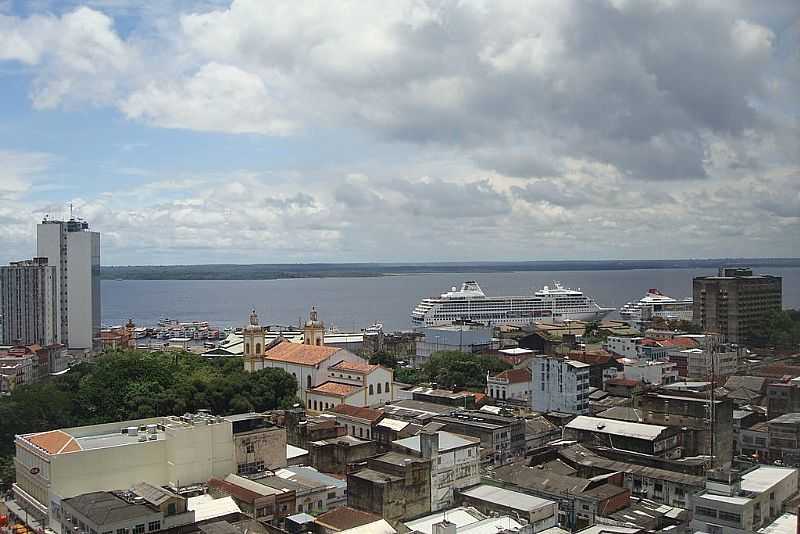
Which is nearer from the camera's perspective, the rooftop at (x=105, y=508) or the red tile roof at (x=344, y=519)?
the rooftop at (x=105, y=508)

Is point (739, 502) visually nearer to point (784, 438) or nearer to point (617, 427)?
point (617, 427)

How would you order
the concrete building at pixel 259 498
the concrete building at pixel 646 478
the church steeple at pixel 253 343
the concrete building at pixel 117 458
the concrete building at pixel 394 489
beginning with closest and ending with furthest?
1. the concrete building at pixel 259 498
2. the concrete building at pixel 394 489
3. the concrete building at pixel 117 458
4. the concrete building at pixel 646 478
5. the church steeple at pixel 253 343

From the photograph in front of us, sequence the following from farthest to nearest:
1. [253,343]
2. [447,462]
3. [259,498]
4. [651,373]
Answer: [253,343], [651,373], [447,462], [259,498]

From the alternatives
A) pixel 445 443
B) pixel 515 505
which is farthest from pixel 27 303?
pixel 515 505

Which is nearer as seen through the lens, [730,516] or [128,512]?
[730,516]

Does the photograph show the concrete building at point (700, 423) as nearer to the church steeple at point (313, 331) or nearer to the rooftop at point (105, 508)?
the rooftop at point (105, 508)

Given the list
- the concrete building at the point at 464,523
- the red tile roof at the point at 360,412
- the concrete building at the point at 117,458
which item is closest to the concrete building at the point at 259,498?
the concrete building at the point at 117,458

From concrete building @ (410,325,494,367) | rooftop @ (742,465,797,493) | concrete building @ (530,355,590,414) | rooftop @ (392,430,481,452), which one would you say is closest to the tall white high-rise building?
concrete building @ (410,325,494,367)
